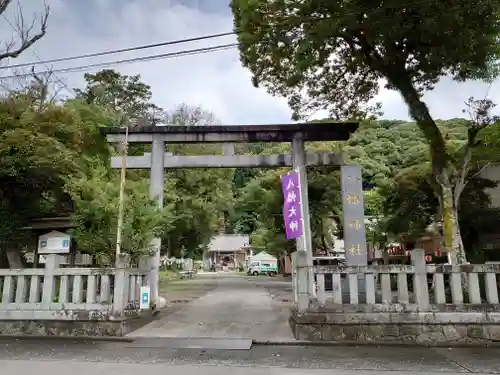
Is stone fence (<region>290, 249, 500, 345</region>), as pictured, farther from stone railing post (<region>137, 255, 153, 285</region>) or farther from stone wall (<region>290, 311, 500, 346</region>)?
stone railing post (<region>137, 255, 153, 285</region>)

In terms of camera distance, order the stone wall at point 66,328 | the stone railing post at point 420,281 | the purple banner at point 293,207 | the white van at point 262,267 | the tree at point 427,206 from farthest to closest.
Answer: the white van at point 262,267 → the tree at point 427,206 → the purple banner at point 293,207 → the stone wall at point 66,328 → the stone railing post at point 420,281

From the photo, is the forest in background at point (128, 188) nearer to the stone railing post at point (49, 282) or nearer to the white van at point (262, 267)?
the stone railing post at point (49, 282)

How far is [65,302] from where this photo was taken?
8070 millimetres

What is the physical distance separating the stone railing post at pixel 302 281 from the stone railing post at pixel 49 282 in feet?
15.4

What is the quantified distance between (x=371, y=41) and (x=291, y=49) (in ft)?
7.18

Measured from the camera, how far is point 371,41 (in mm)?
10539

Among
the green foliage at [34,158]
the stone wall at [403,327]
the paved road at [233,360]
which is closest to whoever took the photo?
the paved road at [233,360]

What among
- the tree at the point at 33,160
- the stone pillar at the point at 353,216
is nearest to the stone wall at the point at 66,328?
the tree at the point at 33,160

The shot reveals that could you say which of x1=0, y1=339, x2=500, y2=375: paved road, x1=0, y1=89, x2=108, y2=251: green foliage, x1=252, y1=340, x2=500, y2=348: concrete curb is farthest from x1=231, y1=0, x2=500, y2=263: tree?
x1=0, y1=89, x2=108, y2=251: green foliage

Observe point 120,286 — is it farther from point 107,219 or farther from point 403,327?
point 403,327

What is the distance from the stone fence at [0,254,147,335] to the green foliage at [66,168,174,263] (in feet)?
3.79

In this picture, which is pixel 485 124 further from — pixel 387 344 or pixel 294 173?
pixel 387 344

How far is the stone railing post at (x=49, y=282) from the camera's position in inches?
319

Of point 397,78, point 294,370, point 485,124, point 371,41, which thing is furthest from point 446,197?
point 294,370
